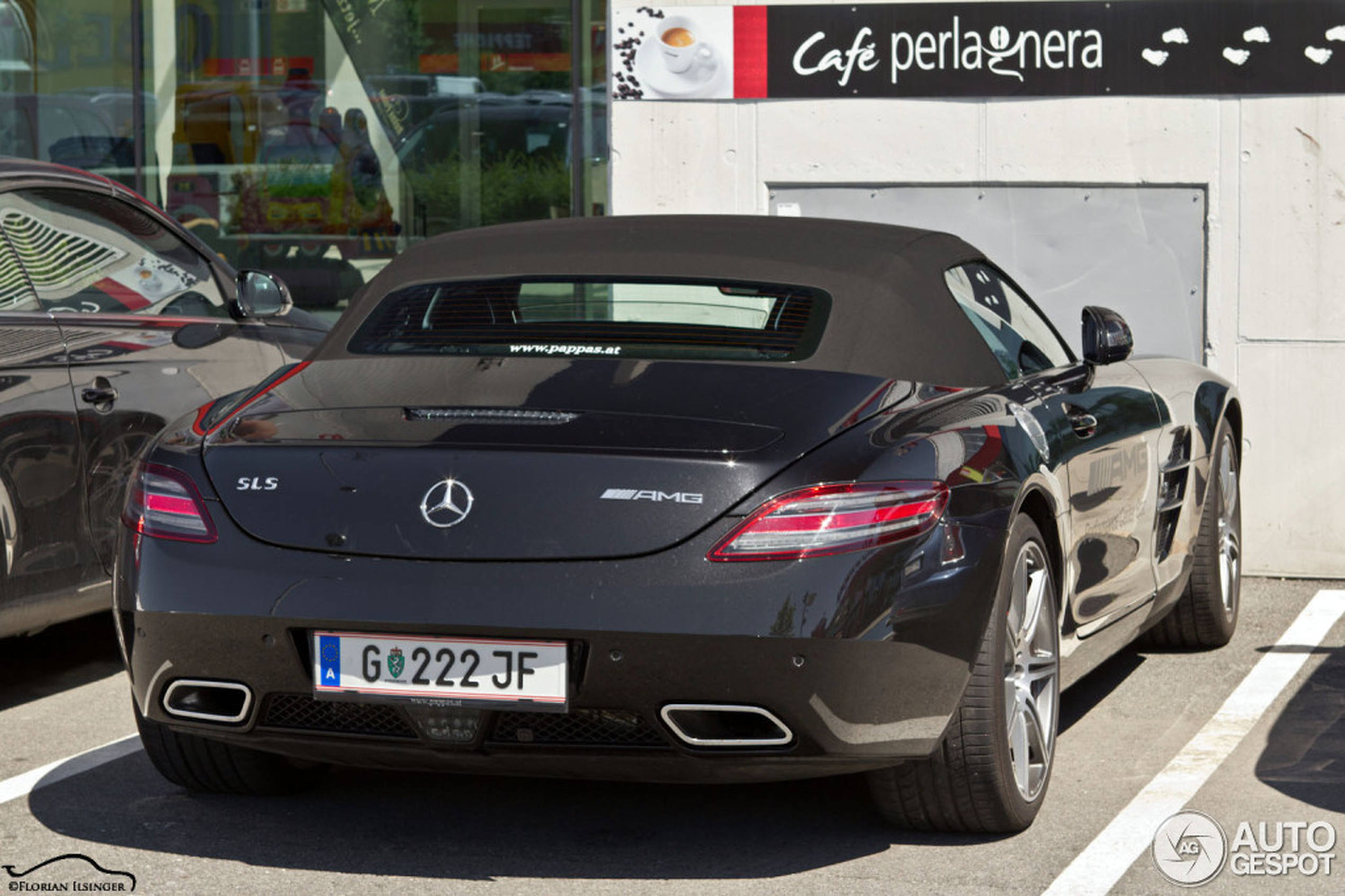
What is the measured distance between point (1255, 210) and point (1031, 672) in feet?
14.7

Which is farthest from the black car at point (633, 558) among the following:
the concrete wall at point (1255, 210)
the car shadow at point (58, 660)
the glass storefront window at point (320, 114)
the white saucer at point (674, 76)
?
the glass storefront window at point (320, 114)

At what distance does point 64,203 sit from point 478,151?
5.16 m

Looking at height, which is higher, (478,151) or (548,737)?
(478,151)

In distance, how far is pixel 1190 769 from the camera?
202 inches

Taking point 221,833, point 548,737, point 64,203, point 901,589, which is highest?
point 64,203

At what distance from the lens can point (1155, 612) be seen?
5930 mm

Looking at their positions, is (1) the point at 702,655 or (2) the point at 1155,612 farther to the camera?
(2) the point at 1155,612

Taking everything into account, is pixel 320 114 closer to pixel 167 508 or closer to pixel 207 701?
pixel 167 508

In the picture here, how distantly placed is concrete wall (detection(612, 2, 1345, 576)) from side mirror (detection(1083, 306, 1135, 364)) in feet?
10.1

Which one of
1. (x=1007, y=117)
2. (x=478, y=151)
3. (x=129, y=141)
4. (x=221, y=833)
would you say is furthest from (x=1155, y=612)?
(x=129, y=141)

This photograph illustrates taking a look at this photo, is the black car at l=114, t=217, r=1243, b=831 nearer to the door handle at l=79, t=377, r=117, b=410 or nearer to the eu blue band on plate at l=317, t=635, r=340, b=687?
the eu blue band on plate at l=317, t=635, r=340, b=687

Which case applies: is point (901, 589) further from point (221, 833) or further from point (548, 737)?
point (221, 833)

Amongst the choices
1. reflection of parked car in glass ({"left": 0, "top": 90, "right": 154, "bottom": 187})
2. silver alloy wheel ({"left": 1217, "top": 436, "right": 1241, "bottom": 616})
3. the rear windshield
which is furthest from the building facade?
reflection of parked car in glass ({"left": 0, "top": 90, "right": 154, "bottom": 187})

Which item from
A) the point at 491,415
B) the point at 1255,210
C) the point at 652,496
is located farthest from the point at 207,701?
the point at 1255,210
